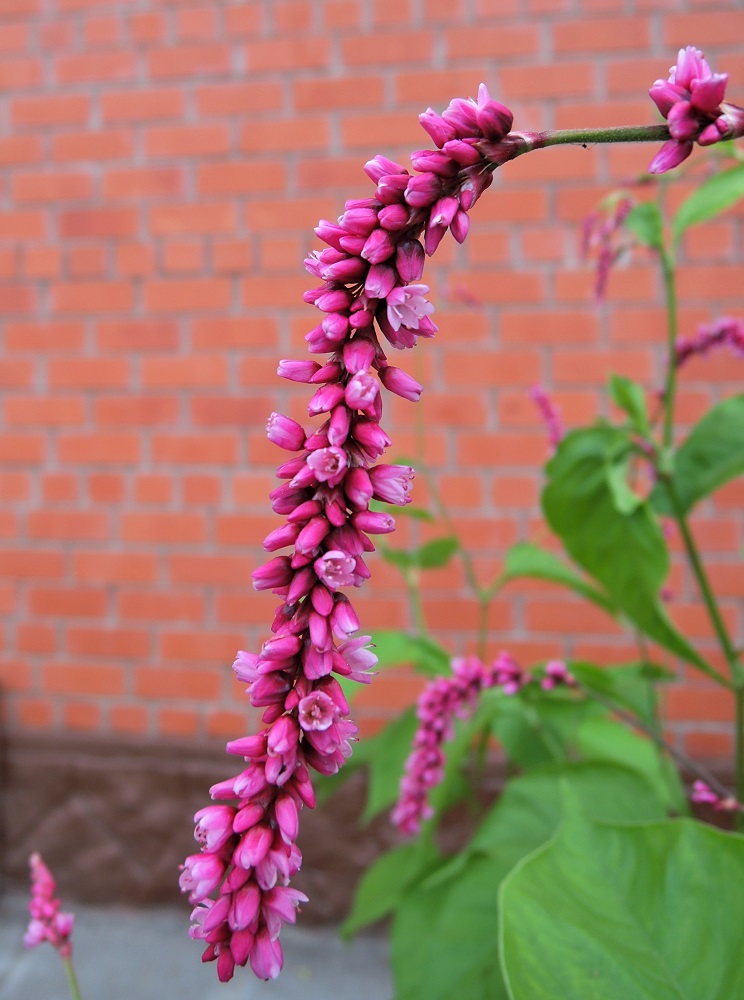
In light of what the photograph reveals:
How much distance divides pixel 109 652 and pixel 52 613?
143mm

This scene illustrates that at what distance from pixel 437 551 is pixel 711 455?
0.45 metres

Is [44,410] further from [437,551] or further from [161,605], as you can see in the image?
[437,551]

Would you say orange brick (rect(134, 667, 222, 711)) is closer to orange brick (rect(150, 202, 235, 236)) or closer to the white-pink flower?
orange brick (rect(150, 202, 235, 236))

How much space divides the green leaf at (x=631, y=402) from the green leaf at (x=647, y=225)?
11cm

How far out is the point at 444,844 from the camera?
5.06ft

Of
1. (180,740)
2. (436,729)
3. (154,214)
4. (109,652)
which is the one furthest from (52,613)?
(436,729)

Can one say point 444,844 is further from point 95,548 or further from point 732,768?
point 95,548

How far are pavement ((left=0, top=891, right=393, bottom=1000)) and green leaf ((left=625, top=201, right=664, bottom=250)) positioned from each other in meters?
1.22

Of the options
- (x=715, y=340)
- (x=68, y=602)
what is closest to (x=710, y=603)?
(x=715, y=340)

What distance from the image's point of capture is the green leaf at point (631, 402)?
704mm

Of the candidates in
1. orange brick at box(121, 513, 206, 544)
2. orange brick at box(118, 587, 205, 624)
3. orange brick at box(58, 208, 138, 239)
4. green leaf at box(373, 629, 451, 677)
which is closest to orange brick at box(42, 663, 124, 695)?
orange brick at box(118, 587, 205, 624)

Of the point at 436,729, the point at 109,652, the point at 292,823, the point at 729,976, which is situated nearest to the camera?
the point at 292,823

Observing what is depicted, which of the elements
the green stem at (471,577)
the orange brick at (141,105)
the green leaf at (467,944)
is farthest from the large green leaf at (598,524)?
the orange brick at (141,105)

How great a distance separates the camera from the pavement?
142 centimetres
